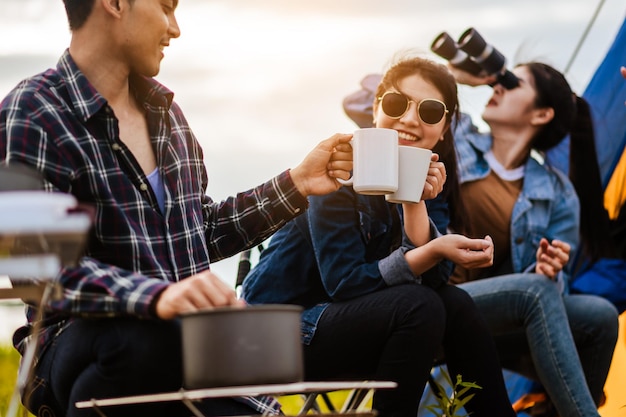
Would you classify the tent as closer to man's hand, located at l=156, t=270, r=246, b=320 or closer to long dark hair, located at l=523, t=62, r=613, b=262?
long dark hair, located at l=523, t=62, r=613, b=262

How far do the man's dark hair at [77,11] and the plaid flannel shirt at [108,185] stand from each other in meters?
0.06

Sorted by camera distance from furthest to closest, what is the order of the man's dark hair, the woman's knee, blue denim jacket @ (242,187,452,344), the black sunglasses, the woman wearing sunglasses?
the woman's knee → the black sunglasses → blue denim jacket @ (242,187,452,344) → the woman wearing sunglasses → the man's dark hair

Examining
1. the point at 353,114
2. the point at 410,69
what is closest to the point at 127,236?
the point at 410,69

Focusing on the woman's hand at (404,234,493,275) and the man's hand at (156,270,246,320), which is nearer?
the man's hand at (156,270,246,320)

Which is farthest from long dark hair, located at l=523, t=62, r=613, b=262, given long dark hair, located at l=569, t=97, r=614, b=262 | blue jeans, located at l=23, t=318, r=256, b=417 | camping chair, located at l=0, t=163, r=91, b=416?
camping chair, located at l=0, t=163, r=91, b=416

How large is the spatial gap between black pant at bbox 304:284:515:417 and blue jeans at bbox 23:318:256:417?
1.85 ft

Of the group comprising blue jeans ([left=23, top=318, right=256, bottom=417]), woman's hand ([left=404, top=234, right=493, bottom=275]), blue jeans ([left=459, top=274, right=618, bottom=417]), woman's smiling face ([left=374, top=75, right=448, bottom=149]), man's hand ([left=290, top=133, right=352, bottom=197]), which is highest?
woman's smiling face ([left=374, top=75, right=448, bottom=149])

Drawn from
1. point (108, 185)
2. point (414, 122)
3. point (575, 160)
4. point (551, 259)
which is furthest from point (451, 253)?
point (575, 160)

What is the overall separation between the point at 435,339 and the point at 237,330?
2.73 ft

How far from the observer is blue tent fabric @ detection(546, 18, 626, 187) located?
3795mm

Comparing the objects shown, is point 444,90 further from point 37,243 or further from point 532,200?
point 37,243

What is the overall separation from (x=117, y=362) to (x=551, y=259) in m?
1.45

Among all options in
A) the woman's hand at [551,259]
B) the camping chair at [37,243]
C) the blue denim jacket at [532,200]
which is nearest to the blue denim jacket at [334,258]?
the woman's hand at [551,259]

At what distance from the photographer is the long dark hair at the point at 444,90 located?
2.72 metres
